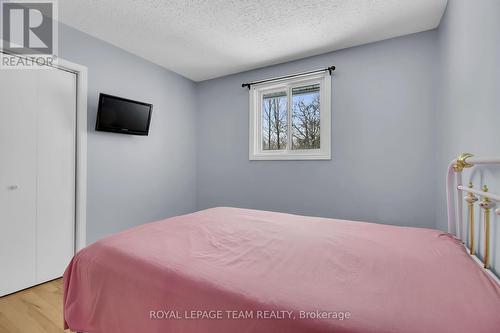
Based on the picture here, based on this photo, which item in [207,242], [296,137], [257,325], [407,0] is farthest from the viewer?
[296,137]

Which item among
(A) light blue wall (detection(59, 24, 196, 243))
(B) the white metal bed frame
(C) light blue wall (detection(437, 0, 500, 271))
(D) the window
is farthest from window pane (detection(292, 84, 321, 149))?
(A) light blue wall (detection(59, 24, 196, 243))

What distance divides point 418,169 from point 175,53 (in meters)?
2.98

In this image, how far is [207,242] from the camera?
1426 millimetres

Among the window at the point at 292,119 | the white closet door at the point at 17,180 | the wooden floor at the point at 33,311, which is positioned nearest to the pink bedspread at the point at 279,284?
the wooden floor at the point at 33,311

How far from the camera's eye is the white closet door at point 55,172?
2.18 metres

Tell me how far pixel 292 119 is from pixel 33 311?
3.13m

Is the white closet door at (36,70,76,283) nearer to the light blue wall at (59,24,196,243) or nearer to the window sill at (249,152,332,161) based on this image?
the light blue wall at (59,24,196,243)

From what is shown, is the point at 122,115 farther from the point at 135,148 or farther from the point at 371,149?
the point at 371,149

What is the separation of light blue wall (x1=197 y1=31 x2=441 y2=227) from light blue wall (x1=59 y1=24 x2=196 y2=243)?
100cm

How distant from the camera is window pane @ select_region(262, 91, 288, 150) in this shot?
320 centimetres

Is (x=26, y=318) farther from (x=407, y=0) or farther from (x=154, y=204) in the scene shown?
(x=407, y=0)

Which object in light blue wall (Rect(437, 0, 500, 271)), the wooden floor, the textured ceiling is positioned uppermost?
the textured ceiling

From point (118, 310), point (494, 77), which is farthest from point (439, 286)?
point (118, 310)

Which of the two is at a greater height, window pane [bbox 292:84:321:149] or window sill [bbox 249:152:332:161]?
window pane [bbox 292:84:321:149]
